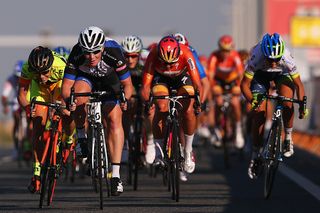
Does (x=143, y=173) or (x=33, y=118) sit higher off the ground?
(x=33, y=118)

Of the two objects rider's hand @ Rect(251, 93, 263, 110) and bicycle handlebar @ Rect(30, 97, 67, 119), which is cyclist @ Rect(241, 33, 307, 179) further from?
bicycle handlebar @ Rect(30, 97, 67, 119)

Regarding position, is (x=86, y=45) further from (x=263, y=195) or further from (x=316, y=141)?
(x=316, y=141)

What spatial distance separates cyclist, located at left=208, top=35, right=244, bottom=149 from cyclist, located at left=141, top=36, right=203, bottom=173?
7093 mm

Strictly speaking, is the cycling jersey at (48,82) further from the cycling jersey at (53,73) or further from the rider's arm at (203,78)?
the rider's arm at (203,78)

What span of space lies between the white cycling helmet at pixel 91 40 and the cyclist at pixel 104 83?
0.36 feet

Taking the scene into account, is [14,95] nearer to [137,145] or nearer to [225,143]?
[225,143]

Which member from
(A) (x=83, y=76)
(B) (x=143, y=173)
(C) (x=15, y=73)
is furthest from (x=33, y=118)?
(C) (x=15, y=73)

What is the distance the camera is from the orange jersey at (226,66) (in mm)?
25094

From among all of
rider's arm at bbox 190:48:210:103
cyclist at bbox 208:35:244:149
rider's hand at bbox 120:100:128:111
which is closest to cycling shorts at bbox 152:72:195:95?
rider's arm at bbox 190:48:210:103

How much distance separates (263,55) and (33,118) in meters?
2.80

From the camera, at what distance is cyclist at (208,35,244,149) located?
80.8ft

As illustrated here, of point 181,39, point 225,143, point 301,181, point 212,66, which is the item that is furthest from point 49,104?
point 212,66

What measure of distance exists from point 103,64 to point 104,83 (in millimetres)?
363

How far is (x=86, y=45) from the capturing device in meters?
14.7
